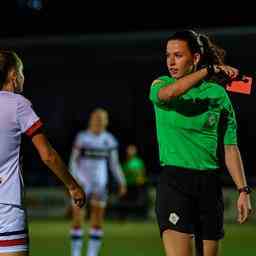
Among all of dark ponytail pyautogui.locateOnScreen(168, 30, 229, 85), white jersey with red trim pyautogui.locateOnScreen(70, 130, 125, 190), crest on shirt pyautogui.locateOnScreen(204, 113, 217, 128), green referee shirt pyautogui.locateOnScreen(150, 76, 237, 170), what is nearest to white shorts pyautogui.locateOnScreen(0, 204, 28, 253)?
green referee shirt pyautogui.locateOnScreen(150, 76, 237, 170)

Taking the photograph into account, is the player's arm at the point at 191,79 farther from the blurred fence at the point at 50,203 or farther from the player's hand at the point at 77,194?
the blurred fence at the point at 50,203

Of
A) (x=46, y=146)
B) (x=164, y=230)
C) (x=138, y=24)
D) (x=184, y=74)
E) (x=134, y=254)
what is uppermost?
(x=138, y=24)

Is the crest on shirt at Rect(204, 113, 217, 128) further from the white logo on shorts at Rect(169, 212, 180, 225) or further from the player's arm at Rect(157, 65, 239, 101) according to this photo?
the white logo on shorts at Rect(169, 212, 180, 225)

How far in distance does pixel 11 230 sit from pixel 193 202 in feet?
3.91

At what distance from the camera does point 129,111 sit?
25.7 m

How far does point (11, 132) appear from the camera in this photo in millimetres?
4512

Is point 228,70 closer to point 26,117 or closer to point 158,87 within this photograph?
point 158,87

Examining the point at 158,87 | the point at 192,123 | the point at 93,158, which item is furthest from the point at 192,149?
the point at 93,158

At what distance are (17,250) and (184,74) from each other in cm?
145

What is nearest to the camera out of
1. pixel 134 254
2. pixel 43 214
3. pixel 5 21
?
pixel 134 254

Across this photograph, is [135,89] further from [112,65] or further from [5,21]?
[5,21]

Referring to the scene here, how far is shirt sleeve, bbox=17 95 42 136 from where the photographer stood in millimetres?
4496

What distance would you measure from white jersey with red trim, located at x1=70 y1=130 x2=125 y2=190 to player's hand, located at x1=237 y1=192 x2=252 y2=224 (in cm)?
711

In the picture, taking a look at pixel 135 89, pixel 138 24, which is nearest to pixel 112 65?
pixel 135 89
